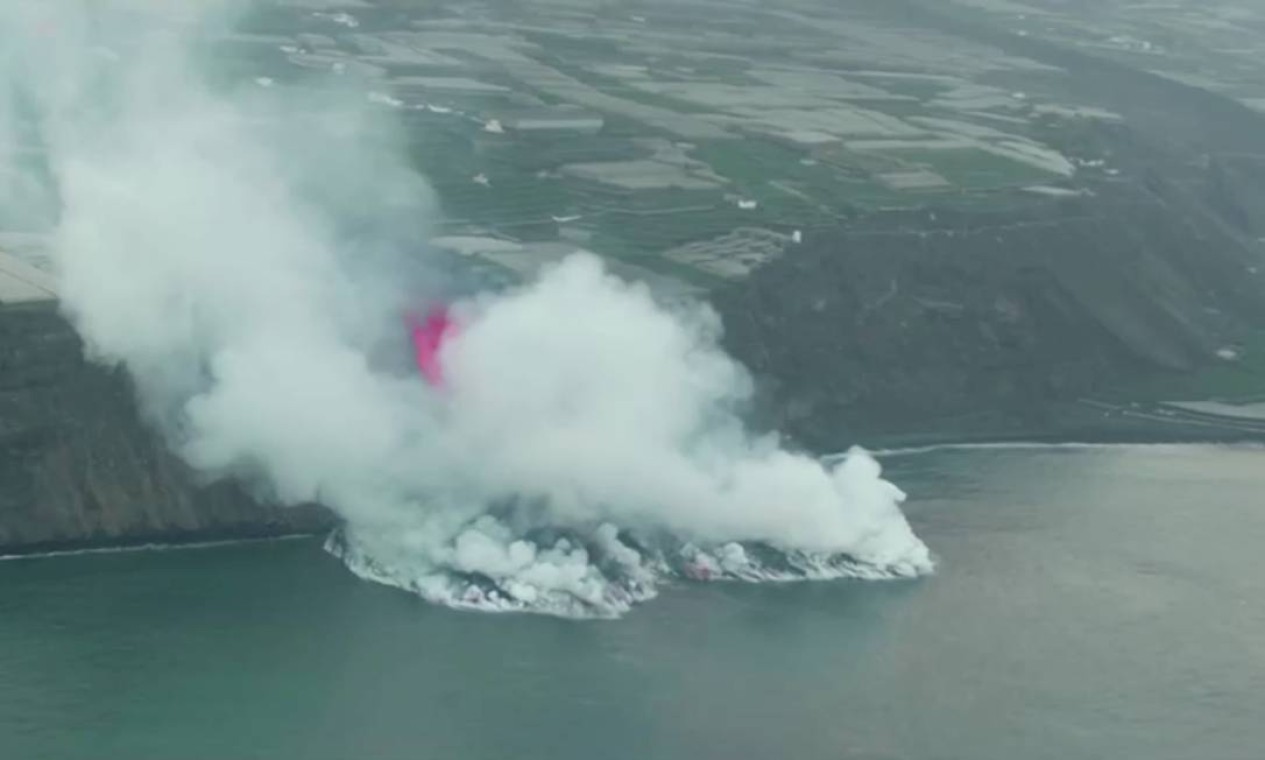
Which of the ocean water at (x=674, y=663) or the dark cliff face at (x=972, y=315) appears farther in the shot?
the dark cliff face at (x=972, y=315)

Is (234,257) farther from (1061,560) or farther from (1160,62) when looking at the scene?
(1160,62)

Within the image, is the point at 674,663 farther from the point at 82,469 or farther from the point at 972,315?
the point at 972,315

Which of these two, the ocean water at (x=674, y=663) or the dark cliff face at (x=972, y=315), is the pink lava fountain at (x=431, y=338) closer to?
the ocean water at (x=674, y=663)

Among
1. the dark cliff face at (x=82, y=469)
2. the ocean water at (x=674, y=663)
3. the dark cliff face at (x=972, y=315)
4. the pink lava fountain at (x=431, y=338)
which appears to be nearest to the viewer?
the ocean water at (x=674, y=663)

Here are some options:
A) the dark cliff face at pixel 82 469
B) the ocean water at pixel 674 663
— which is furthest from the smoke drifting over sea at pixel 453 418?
the ocean water at pixel 674 663

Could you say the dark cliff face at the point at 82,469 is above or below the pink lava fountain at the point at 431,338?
below

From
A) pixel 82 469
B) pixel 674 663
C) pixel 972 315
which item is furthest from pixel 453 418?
pixel 972 315

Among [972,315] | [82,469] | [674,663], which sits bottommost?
[674,663]
